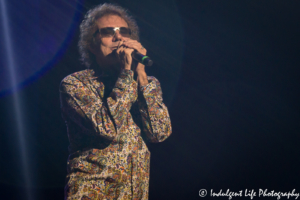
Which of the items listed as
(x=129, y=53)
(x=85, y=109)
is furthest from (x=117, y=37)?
(x=85, y=109)

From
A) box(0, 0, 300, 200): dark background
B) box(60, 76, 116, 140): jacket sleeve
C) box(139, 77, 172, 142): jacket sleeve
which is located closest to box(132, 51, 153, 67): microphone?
box(139, 77, 172, 142): jacket sleeve

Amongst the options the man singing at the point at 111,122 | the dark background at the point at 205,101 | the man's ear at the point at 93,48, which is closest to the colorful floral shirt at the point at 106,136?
the man singing at the point at 111,122

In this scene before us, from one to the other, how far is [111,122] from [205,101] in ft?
4.87

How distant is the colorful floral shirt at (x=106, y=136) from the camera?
3.16 ft

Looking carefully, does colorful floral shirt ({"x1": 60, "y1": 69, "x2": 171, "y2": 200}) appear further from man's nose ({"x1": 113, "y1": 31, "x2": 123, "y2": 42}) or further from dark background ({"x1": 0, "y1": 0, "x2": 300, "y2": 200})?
dark background ({"x1": 0, "y1": 0, "x2": 300, "y2": 200})

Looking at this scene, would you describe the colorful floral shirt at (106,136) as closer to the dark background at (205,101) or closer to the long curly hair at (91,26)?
the long curly hair at (91,26)

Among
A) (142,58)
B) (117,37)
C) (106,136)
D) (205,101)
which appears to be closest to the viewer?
(106,136)

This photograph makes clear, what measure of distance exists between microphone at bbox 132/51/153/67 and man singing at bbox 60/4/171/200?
0.03m

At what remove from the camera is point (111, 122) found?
39.0 inches

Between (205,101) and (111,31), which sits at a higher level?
(111,31)

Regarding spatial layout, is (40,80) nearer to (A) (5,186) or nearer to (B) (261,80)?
(A) (5,186)

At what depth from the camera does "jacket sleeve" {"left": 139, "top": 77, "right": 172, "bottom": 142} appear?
115cm

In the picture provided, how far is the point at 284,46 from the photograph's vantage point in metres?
2.12

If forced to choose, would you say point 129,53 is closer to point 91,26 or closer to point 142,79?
point 142,79
